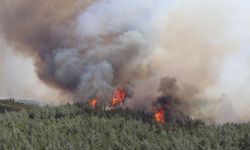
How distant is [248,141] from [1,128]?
28286mm

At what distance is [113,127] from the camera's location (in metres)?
63.8

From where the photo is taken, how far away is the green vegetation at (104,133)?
49469 millimetres

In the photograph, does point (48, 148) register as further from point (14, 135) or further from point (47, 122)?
point (47, 122)

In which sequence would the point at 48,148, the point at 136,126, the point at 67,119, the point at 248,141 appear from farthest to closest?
the point at 67,119, the point at 136,126, the point at 248,141, the point at 48,148

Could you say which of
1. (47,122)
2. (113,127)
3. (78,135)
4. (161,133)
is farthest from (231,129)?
(47,122)

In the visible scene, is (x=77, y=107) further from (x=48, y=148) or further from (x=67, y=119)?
(x=48, y=148)

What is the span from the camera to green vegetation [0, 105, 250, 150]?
49469 mm

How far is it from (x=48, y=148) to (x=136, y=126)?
18.7 m

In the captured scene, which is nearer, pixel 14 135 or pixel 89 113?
pixel 14 135

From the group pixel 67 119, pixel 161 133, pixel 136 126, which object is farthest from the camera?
pixel 67 119

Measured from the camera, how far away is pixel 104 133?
58812 millimetres

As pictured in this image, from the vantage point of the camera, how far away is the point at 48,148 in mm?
46938

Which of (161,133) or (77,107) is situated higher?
(77,107)

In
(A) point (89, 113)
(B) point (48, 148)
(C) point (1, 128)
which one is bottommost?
(B) point (48, 148)
